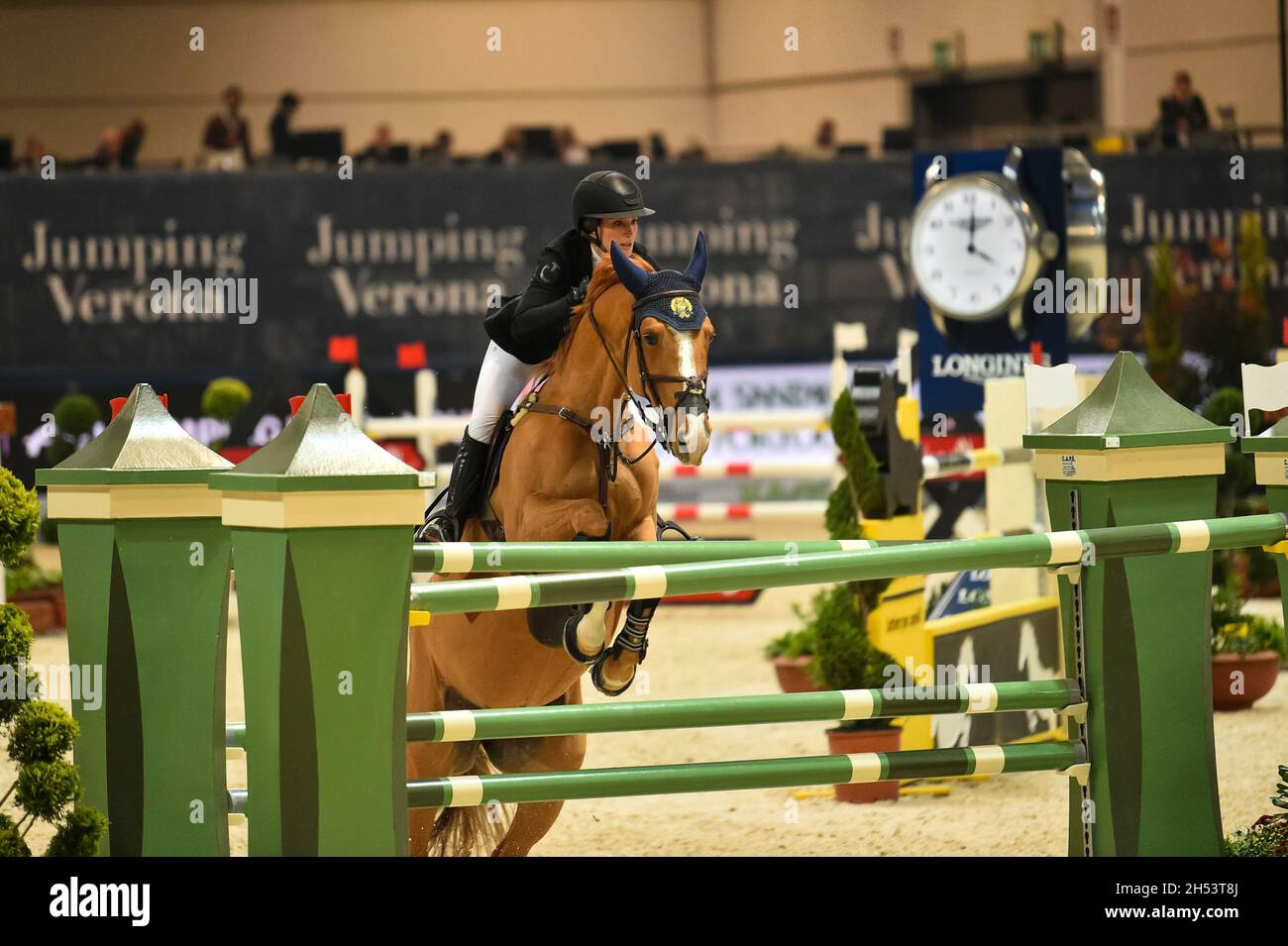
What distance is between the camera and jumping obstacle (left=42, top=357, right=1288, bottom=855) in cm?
221

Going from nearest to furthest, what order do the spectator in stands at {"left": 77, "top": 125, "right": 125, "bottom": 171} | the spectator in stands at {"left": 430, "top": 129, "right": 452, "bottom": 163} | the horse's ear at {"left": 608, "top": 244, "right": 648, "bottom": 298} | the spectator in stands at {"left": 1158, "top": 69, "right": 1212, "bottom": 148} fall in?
the horse's ear at {"left": 608, "top": 244, "right": 648, "bottom": 298}, the spectator in stands at {"left": 77, "top": 125, "right": 125, "bottom": 171}, the spectator in stands at {"left": 430, "top": 129, "right": 452, "bottom": 163}, the spectator in stands at {"left": 1158, "top": 69, "right": 1212, "bottom": 148}

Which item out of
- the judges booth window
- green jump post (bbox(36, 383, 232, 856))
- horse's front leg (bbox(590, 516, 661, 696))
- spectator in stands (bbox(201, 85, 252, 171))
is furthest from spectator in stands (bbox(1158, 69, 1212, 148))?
green jump post (bbox(36, 383, 232, 856))

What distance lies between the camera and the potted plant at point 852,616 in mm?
5410

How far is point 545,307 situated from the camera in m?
3.85

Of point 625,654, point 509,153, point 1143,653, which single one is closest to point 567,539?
point 625,654

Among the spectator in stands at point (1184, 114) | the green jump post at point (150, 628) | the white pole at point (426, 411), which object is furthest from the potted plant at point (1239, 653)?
the spectator in stands at point (1184, 114)

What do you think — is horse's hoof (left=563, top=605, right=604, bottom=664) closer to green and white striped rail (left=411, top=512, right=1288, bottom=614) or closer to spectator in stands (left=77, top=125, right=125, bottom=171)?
green and white striped rail (left=411, top=512, right=1288, bottom=614)

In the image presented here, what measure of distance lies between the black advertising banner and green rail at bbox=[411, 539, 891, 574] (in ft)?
36.0

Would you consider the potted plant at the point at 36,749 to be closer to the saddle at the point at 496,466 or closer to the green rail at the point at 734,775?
the green rail at the point at 734,775

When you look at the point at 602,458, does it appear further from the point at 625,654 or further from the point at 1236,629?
the point at 1236,629

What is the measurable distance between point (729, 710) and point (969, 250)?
4269mm

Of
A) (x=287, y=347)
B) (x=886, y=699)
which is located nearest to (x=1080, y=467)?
(x=886, y=699)
